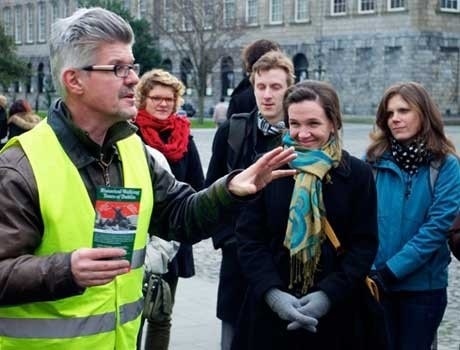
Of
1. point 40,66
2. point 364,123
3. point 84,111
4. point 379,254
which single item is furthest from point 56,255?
point 40,66

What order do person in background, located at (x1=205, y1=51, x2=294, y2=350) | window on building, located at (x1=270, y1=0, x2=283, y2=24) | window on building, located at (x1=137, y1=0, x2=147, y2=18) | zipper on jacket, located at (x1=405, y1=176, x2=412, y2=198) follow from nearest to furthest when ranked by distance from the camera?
zipper on jacket, located at (x1=405, y1=176, x2=412, y2=198) → person in background, located at (x1=205, y1=51, x2=294, y2=350) → window on building, located at (x1=270, y1=0, x2=283, y2=24) → window on building, located at (x1=137, y1=0, x2=147, y2=18)

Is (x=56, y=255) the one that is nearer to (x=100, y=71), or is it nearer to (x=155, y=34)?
(x=100, y=71)

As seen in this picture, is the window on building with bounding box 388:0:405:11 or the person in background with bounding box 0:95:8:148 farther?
the window on building with bounding box 388:0:405:11

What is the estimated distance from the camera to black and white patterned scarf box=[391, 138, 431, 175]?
525 centimetres

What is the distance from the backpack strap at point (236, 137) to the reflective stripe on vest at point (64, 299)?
94.0 inches

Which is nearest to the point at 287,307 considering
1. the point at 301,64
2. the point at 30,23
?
the point at 301,64

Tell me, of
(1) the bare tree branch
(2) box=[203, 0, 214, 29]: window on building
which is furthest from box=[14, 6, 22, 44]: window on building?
(2) box=[203, 0, 214, 29]: window on building

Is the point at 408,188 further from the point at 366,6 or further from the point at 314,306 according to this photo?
the point at 366,6

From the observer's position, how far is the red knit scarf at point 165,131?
243 inches

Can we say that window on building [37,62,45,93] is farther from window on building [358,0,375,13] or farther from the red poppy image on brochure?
the red poppy image on brochure

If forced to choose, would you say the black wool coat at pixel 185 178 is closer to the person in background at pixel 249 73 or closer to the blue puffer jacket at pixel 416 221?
the person in background at pixel 249 73

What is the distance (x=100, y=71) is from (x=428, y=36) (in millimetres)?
49073

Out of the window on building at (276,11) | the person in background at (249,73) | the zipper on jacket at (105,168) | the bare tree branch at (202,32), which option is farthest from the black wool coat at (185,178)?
the window on building at (276,11)

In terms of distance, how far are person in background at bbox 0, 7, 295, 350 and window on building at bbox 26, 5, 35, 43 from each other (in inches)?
3316
